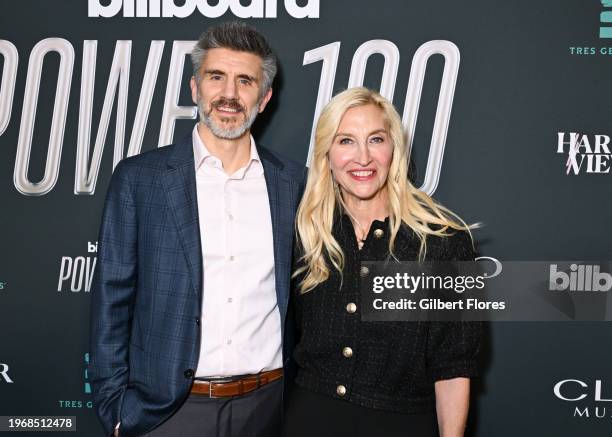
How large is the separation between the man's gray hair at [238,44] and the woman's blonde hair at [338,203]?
14.4 inches

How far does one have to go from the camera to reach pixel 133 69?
2.50m

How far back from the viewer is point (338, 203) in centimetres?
194

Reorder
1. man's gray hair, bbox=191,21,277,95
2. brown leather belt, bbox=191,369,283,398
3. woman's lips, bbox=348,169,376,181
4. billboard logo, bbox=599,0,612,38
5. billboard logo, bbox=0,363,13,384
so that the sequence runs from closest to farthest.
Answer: woman's lips, bbox=348,169,376,181, brown leather belt, bbox=191,369,283,398, man's gray hair, bbox=191,21,277,95, billboard logo, bbox=599,0,612,38, billboard logo, bbox=0,363,13,384

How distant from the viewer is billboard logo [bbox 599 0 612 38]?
2.47 metres

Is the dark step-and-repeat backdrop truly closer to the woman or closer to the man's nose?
the man's nose

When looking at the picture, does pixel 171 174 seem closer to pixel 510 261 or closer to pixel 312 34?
pixel 312 34

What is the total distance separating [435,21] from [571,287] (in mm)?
1222

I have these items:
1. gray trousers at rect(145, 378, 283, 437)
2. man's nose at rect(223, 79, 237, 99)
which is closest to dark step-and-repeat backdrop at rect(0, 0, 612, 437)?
man's nose at rect(223, 79, 237, 99)

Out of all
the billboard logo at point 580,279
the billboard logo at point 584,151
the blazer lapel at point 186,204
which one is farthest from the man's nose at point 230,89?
the billboard logo at point 580,279

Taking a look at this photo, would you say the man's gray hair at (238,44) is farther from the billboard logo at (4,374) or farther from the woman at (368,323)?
the billboard logo at (4,374)

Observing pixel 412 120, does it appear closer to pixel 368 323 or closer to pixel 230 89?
pixel 230 89

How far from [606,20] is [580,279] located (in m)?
1.05

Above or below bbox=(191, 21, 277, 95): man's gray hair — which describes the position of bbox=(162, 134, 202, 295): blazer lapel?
below

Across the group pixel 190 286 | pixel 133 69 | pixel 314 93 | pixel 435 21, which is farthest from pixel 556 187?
pixel 133 69
